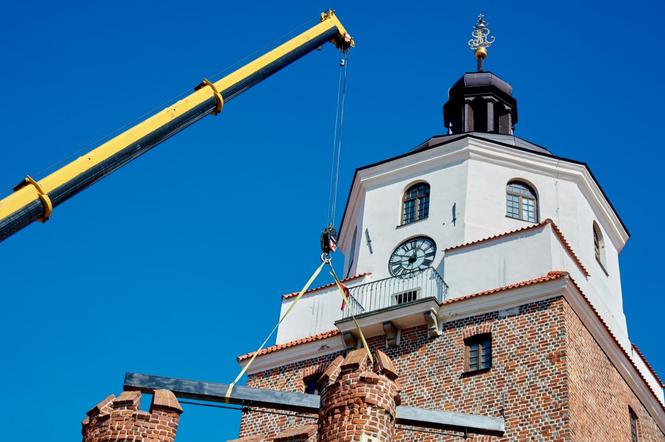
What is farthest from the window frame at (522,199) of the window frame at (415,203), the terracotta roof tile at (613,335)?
the terracotta roof tile at (613,335)

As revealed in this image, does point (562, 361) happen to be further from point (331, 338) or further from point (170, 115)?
point (170, 115)

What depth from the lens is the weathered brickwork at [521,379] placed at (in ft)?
72.2

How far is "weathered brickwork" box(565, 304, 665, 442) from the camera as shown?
73.0 feet

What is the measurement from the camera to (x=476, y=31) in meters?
35.8

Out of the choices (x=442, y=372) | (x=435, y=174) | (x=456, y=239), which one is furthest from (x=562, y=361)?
(x=435, y=174)

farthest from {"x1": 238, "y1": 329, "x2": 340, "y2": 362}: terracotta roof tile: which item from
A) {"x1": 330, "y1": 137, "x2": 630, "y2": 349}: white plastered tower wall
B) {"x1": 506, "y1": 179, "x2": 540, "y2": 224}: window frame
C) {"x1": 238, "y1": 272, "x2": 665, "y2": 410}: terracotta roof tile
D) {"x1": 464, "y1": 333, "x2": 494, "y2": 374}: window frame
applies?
{"x1": 506, "y1": 179, "x2": 540, "y2": 224}: window frame

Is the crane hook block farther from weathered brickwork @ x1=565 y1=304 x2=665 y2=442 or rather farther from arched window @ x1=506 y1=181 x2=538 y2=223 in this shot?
arched window @ x1=506 y1=181 x2=538 y2=223

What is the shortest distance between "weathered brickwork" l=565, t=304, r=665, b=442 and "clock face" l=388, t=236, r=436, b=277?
420 cm

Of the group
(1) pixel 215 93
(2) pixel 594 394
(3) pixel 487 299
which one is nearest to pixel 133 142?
(1) pixel 215 93

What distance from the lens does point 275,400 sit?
54.6 feet

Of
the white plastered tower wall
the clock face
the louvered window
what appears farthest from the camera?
the white plastered tower wall

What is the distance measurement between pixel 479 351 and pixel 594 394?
2584 mm

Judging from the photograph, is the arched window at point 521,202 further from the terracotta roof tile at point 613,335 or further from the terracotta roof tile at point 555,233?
the terracotta roof tile at point 613,335

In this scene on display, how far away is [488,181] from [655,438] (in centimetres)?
737
